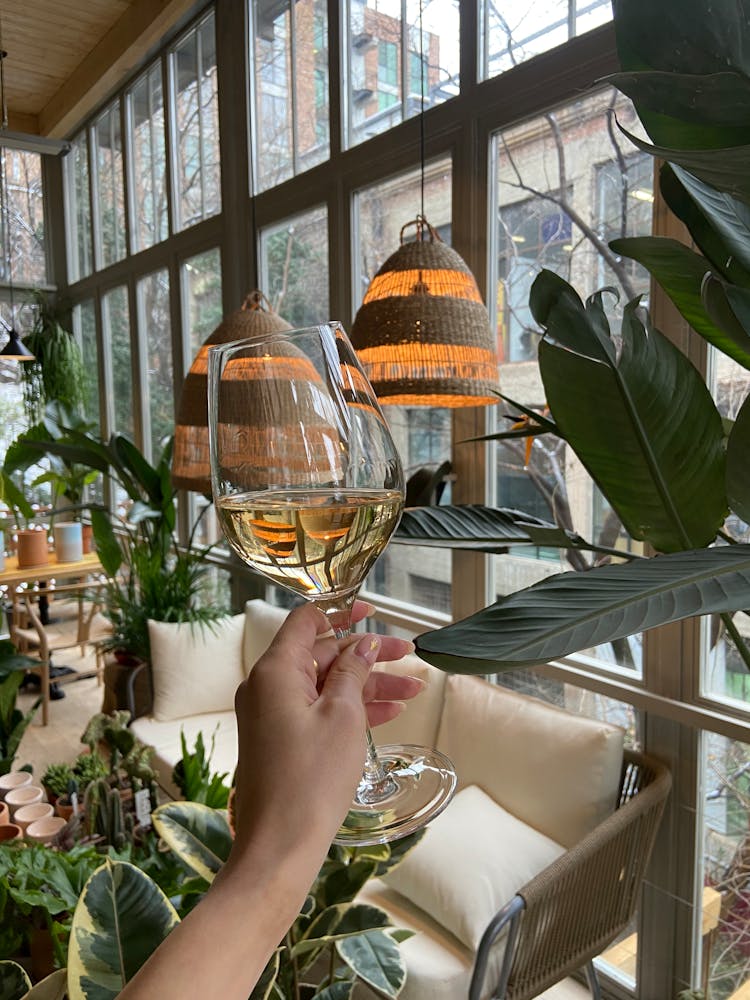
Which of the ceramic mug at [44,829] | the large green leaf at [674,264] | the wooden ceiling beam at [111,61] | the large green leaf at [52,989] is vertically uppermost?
the wooden ceiling beam at [111,61]

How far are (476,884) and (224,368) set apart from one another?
1770mm

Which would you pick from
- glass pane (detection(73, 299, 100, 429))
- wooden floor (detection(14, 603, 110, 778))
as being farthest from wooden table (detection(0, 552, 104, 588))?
glass pane (detection(73, 299, 100, 429))

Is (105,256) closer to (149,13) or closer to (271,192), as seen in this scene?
(149,13)

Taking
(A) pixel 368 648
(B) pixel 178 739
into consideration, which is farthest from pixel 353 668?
(B) pixel 178 739

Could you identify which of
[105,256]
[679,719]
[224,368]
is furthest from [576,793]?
[105,256]

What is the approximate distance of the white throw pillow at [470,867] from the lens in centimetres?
→ 190

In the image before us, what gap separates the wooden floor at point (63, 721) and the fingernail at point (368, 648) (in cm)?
393

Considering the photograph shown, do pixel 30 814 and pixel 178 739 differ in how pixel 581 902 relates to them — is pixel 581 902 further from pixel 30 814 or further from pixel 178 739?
pixel 178 739

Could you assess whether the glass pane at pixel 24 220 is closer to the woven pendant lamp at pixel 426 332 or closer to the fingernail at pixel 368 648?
the woven pendant lamp at pixel 426 332

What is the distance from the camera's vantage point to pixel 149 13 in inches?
180

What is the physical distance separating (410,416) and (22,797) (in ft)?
6.25

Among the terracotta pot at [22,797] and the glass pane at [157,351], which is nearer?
the terracotta pot at [22,797]

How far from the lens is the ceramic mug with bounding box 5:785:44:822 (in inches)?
82.4

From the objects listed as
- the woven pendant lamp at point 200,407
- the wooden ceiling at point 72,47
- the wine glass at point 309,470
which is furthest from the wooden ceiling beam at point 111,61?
the wine glass at point 309,470
